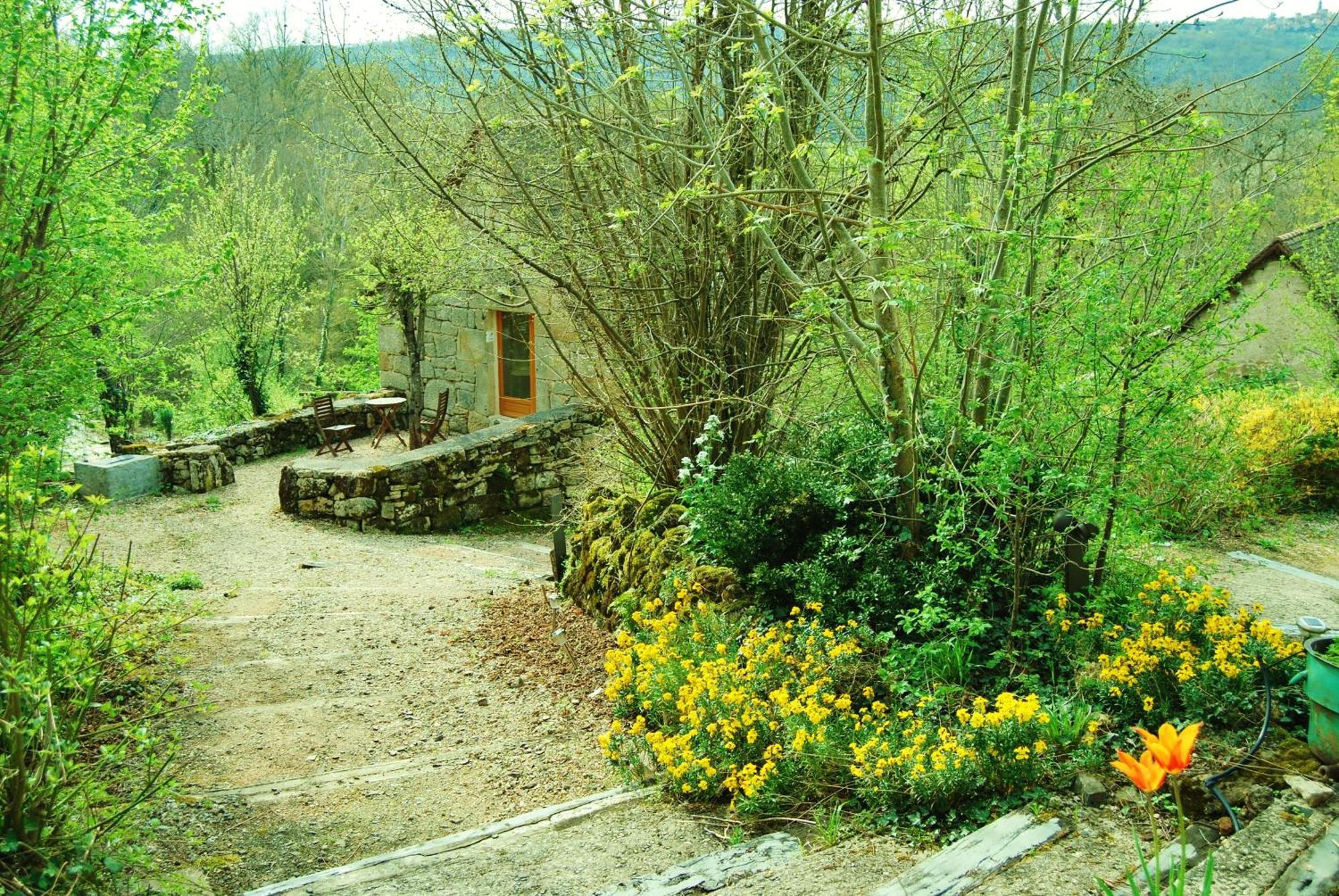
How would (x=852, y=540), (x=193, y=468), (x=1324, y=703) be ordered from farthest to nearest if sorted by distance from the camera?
(x=193, y=468), (x=852, y=540), (x=1324, y=703)

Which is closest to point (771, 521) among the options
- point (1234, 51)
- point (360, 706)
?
point (360, 706)

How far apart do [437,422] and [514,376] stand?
161cm

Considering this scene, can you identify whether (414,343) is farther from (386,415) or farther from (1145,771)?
(1145,771)

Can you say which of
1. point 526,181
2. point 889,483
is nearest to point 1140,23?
point 889,483

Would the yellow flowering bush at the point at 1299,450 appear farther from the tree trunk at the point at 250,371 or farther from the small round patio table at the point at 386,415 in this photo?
the tree trunk at the point at 250,371

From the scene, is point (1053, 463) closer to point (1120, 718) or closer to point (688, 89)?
point (1120, 718)

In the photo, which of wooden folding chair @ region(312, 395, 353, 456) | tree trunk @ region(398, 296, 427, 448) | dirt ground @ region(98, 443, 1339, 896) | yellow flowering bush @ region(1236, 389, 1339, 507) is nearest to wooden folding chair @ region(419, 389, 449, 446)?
tree trunk @ region(398, 296, 427, 448)

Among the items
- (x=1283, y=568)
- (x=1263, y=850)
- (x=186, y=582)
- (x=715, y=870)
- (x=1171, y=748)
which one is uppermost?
(x=1171, y=748)

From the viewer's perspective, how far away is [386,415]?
16438 mm

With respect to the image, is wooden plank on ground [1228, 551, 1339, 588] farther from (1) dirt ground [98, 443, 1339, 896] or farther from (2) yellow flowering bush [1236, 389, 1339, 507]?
(2) yellow flowering bush [1236, 389, 1339, 507]

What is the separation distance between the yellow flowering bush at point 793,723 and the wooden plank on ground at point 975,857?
300 mm

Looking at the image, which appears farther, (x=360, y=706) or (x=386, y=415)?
(x=386, y=415)

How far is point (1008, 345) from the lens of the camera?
4.52 metres

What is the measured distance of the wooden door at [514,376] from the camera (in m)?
15.6
